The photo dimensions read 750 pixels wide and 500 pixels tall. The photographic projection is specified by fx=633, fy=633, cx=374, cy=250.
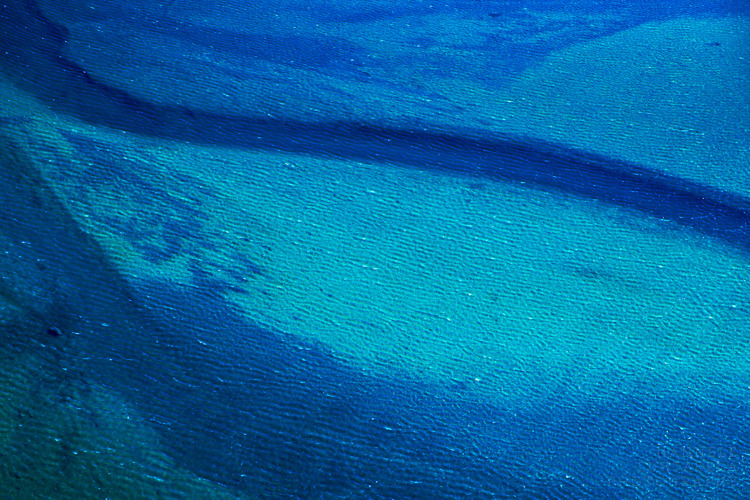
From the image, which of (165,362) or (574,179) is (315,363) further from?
(574,179)

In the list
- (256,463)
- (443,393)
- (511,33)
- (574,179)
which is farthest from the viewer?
(511,33)

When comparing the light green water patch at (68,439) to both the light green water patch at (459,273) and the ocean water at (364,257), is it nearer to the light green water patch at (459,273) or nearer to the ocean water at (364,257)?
the ocean water at (364,257)

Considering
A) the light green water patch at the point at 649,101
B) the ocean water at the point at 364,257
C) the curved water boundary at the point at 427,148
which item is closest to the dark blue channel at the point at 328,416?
the ocean water at the point at 364,257

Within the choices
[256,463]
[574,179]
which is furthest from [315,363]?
[574,179]

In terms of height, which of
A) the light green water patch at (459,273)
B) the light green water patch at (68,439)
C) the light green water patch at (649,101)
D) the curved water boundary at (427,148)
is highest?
the light green water patch at (649,101)

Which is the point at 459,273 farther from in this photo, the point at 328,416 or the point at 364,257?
the point at 328,416

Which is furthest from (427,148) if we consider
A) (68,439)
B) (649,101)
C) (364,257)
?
(68,439)

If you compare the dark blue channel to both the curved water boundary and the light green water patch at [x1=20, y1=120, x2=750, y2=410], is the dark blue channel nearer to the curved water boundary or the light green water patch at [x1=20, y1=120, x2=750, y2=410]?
the light green water patch at [x1=20, y1=120, x2=750, y2=410]
